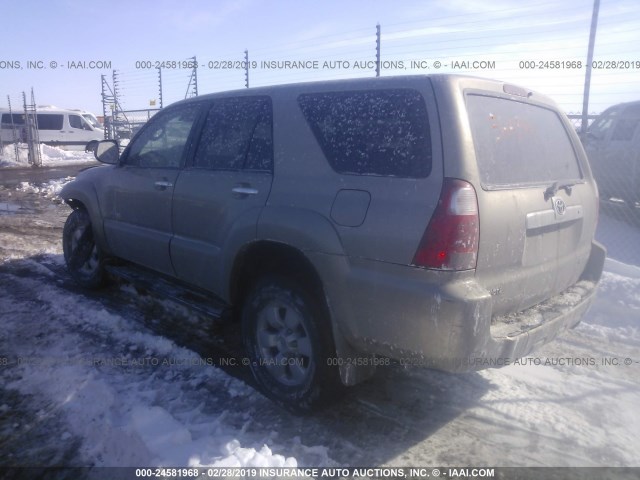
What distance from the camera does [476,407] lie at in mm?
3334

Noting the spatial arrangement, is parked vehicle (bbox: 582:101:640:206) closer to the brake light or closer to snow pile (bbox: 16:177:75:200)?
the brake light

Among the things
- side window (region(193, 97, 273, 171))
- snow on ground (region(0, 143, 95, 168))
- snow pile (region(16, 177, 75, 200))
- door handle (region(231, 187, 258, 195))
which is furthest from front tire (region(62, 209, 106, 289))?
snow on ground (region(0, 143, 95, 168))

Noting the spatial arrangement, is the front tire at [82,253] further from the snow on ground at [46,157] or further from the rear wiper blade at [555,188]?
the snow on ground at [46,157]

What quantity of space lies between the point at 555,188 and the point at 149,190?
3.10 meters

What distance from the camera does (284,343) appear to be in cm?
326

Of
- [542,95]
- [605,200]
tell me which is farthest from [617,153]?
[542,95]

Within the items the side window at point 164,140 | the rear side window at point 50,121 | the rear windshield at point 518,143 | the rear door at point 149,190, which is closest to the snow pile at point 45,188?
the rear door at point 149,190

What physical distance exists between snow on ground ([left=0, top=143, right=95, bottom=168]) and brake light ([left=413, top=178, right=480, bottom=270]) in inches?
851

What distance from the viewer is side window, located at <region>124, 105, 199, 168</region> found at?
416 cm

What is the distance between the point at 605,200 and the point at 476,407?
790 cm

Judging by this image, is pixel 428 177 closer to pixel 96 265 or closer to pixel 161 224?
pixel 161 224

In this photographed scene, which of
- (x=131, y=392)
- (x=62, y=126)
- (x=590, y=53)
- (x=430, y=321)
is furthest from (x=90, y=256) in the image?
(x=62, y=126)

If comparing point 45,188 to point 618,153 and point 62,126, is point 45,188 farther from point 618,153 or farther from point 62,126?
point 62,126

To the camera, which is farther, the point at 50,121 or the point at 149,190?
the point at 50,121
